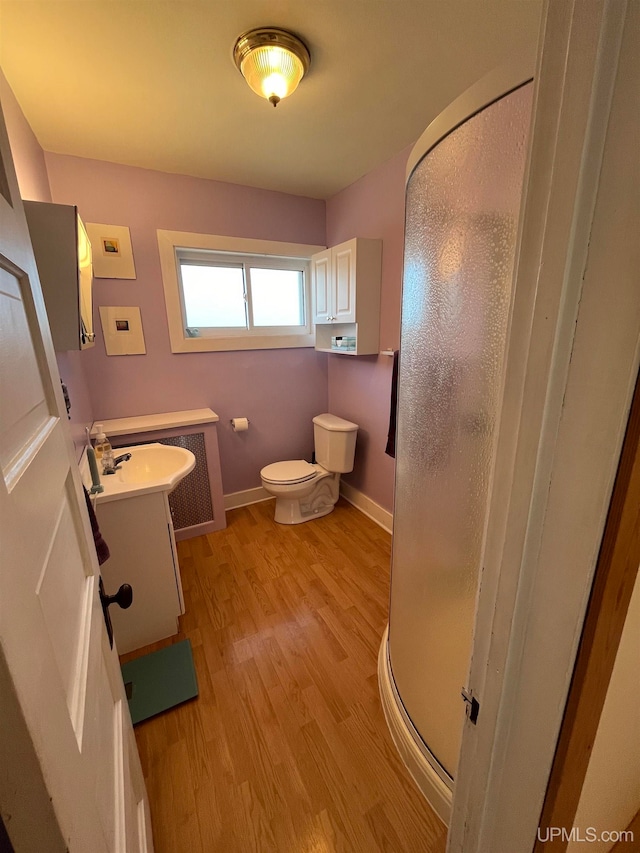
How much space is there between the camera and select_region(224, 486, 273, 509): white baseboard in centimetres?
275

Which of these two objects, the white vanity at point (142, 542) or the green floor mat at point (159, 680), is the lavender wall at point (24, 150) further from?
the green floor mat at point (159, 680)

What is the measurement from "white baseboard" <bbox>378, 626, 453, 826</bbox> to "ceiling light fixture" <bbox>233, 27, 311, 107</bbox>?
2264 mm

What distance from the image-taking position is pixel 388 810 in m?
1.04

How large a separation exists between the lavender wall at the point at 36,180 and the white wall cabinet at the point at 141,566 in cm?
39

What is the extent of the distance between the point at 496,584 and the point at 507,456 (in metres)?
0.20

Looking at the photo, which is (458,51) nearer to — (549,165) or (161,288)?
(549,165)

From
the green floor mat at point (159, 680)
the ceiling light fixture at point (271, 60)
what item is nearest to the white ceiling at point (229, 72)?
the ceiling light fixture at point (271, 60)

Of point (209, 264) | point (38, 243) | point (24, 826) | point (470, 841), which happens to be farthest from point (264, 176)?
point (470, 841)

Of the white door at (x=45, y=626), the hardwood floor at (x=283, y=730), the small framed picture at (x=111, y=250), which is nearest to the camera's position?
the white door at (x=45, y=626)

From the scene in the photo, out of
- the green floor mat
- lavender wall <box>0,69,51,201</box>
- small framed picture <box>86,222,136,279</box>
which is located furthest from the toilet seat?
lavender wall <box>0,69,51,201</box>

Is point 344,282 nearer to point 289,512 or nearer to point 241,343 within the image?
point 241,343

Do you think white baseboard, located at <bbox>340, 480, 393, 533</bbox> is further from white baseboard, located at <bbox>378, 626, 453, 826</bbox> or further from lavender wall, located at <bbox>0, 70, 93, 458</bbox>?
lavender wall, located at <bbox>0, 70, 93, 458</bbox>

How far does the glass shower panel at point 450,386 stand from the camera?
0.66 m

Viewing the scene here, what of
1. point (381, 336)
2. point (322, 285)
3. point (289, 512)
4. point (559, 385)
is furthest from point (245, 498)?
point (559, 385)
